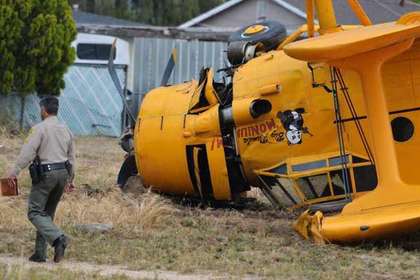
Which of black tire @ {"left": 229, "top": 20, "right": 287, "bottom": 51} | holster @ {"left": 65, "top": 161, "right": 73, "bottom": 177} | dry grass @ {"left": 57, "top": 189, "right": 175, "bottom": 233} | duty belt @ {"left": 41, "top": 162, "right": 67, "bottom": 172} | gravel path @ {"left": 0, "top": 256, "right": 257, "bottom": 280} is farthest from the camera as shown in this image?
black tire @ {"left": 229, "top": 20, "right": 287, "bottom": 51}

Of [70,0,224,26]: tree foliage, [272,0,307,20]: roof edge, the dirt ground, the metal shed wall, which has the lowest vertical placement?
the dirt ground

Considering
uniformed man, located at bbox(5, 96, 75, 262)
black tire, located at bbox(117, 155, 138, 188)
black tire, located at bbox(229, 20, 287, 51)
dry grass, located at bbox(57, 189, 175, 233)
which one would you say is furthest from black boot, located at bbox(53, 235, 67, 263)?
black tire, located at bbox(229, 20, 287, 51)

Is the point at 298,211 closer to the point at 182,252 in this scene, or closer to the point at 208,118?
the point at 208,118

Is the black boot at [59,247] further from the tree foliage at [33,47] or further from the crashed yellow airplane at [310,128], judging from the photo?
the tree foliage at [33,47]

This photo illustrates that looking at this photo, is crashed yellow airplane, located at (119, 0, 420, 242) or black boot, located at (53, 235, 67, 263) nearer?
black boot, located at (53, 235, 67, 263)

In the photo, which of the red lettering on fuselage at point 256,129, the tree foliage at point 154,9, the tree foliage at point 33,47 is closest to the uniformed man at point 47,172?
the red lettering on fuselage at point 256,129

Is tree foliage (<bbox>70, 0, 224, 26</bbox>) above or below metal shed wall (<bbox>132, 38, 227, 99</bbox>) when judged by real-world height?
above

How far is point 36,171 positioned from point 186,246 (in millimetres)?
1786

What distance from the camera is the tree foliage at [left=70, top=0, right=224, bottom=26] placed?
Result: 2061 inches

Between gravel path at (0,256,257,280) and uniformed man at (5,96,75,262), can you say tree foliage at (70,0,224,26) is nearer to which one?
uniformed man at (5,96,75,262)

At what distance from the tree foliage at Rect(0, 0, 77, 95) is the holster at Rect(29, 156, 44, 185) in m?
15.5

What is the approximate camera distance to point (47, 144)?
8.10 meters

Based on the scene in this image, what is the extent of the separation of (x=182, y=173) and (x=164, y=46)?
54.5 ft

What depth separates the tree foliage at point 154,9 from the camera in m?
52.3
